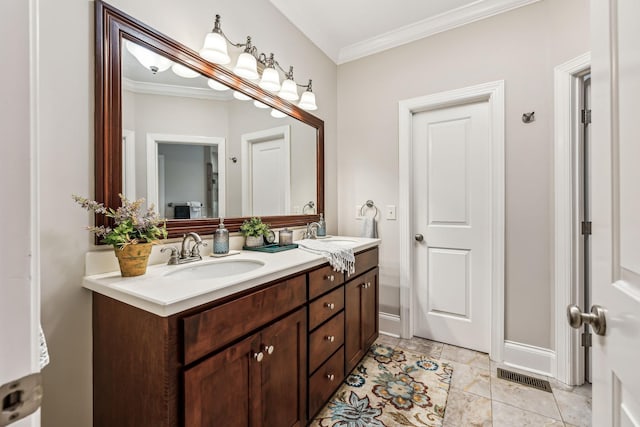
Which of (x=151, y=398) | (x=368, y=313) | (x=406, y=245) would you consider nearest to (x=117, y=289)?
(x=151, y=398)

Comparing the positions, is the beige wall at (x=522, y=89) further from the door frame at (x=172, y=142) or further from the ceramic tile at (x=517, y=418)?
the door frame at (x=172, y=142)

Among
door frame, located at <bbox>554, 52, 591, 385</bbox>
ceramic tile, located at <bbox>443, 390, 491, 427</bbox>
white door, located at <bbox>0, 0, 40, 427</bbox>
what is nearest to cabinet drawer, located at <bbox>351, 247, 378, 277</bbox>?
ceramic tile, located at <bbox>443, 390, 491, 427</bbox>

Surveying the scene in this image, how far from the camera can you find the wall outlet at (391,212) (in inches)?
96.7

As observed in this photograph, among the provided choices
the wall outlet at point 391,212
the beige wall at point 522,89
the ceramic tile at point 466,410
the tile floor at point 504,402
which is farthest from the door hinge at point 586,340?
the wall outlet at point 391,212

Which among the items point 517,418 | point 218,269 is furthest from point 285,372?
point 517,418

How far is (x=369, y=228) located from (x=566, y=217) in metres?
1.34

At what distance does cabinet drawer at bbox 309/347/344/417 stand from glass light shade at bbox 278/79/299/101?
5.68ft

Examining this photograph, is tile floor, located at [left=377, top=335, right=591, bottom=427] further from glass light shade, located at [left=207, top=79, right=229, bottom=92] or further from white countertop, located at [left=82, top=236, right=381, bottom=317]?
glass light shade, located at [left=207, top=79, right=229, bottom=92]

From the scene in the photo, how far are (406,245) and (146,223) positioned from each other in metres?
1.95

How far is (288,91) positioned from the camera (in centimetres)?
198

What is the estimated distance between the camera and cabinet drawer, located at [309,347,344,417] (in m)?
1.39

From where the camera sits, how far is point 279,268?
45.9 inches

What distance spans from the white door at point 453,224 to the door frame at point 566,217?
0.42 meters

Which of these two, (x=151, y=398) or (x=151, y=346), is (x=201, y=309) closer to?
(x=151, y=346)
